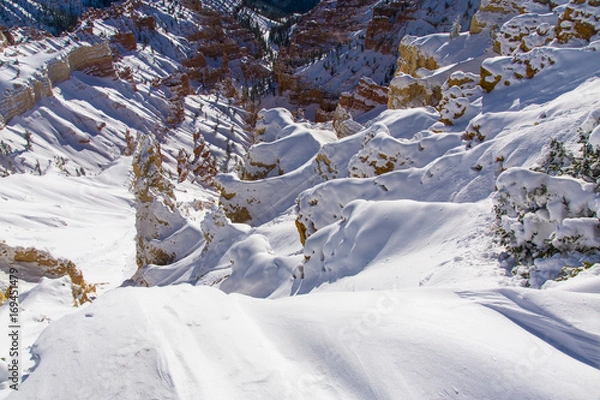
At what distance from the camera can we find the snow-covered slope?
453 centimetres

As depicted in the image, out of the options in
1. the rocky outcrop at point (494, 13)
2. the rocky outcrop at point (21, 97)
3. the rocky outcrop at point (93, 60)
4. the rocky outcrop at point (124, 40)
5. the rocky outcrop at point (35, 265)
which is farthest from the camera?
the rocky outcrop at point (124, 40)

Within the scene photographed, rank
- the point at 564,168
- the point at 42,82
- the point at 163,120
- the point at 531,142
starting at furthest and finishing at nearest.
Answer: the point at 163,120
the point at 42,82
the point at 531,142
the point at 564,168

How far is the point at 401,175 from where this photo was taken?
13289 millimetres

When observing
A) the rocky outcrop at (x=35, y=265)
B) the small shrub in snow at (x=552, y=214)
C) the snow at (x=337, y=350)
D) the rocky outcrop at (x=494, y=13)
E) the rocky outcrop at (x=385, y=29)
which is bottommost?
the rocky outcrop at (x=35, y=265)

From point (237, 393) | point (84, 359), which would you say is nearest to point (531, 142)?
point (237, 393)

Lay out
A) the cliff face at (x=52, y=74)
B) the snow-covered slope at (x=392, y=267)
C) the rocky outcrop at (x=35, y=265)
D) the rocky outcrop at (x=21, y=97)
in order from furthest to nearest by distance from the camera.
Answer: the cliff face at (x=52, y=74)
the rocky outcrop at (x=21, y=97)
the rocky outcrop at (x=35, y=265)
the snow-covered slope at (x=392, y=267)

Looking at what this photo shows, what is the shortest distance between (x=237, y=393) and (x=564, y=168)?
727 centimetres

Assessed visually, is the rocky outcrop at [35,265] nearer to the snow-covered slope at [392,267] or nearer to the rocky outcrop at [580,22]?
the snow-covered slope at [392,267]

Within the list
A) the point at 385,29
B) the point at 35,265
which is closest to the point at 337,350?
the point at 35,265

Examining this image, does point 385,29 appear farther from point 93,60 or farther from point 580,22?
point 580,22

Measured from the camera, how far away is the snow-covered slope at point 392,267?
4531 millimetres

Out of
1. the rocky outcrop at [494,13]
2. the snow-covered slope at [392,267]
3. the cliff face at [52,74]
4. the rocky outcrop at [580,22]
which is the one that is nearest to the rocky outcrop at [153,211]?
the snow-covered slope at [392,267]

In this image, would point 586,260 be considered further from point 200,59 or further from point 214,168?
point 200,59

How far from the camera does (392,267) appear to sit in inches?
330
